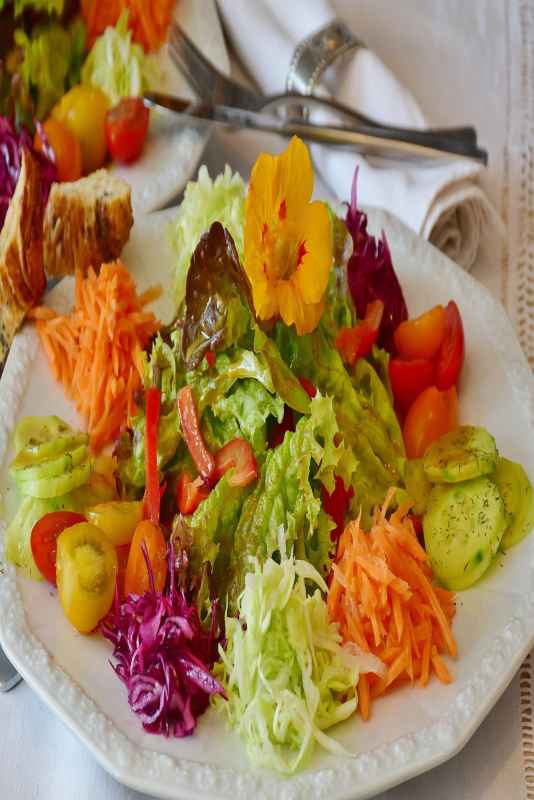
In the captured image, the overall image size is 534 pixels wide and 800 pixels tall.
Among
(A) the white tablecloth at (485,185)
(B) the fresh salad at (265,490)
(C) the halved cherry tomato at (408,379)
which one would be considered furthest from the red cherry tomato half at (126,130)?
(C) the halved cherry tomato at (408,379)

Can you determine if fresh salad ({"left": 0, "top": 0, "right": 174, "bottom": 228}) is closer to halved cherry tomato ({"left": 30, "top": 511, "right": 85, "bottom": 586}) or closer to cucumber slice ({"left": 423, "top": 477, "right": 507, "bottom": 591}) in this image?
halved cherry tomato ({"left": 30, "top": 511, "right": 85, "bottom": 586})

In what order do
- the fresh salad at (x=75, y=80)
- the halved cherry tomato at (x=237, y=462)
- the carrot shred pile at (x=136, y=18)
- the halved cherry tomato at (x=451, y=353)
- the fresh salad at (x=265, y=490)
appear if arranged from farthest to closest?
the carrot shred pile at (x=136, y=18) < the fresh salad at (x=75, y=80) < the halved cherry tomato at (x=451, y=353) < the halved cherry tomato at (x=237, y=462) < the fresh salad at (x=265, y=490)

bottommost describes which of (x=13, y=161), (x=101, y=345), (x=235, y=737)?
(x=235, y=737)

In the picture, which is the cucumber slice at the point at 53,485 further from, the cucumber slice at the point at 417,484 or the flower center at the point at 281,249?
the cucumber slice at the point at 417,484

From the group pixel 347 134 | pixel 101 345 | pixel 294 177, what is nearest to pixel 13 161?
pixel 101 345

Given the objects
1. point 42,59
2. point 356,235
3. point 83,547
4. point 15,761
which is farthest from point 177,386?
point 42,59

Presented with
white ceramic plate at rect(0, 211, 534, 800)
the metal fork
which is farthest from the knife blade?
white ceramic plate at rect(0, 211, 534, 800)

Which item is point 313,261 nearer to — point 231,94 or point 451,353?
point 451,353
